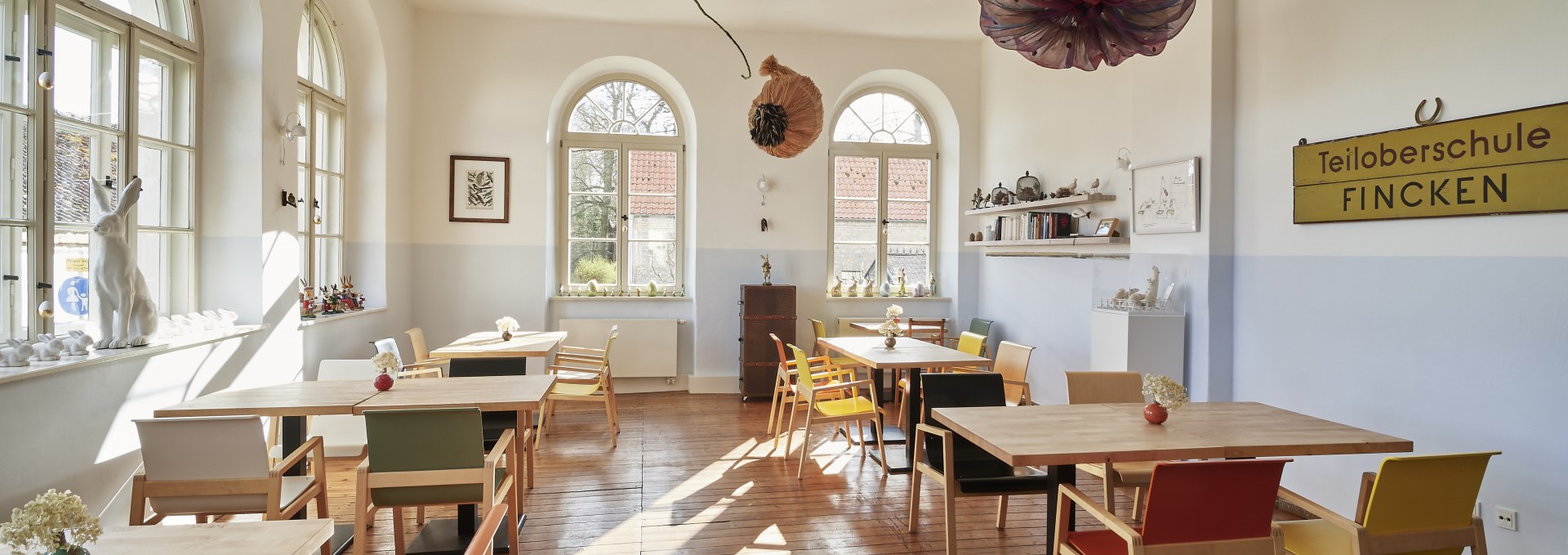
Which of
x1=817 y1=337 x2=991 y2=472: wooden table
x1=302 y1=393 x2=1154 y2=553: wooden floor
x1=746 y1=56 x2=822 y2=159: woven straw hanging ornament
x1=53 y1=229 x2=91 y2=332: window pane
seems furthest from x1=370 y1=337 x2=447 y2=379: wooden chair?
x1=746 y1=56 x2=822 y2=159: woven straw hanging ornament

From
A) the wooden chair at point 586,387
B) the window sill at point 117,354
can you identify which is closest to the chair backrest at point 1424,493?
the wooden chair at point 586,387

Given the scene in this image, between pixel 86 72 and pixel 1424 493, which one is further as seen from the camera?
pixel 86 72

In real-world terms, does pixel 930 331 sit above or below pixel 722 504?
above

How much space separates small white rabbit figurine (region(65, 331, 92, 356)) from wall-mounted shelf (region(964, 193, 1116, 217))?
20.1 feet

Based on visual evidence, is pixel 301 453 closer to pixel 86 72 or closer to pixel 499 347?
pixel 86 72

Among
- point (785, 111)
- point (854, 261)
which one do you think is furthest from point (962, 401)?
point (854, 261)

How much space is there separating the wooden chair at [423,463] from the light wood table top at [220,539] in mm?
962

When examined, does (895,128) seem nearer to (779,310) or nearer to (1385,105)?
(779,310)

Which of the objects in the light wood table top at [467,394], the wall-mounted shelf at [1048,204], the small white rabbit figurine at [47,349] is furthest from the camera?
the wall-mounted shelf at [1048,204]

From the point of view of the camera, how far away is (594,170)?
26.3 ft

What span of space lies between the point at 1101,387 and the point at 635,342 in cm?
495

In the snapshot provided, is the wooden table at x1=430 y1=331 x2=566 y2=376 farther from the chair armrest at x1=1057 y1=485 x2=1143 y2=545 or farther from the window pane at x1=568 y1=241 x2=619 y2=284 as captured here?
the chair armrest at x1=1057 y1=485 x2=1143 y2=545

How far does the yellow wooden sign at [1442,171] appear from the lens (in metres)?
3.09

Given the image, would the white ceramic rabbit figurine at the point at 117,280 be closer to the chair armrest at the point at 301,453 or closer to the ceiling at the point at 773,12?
the chair armrest at the point at 301,453
